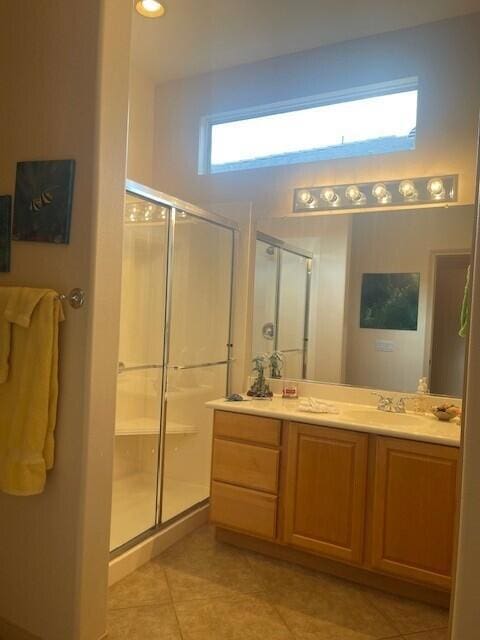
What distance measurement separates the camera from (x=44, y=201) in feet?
5.79

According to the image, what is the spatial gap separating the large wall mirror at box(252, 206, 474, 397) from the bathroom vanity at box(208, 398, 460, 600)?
286 mm

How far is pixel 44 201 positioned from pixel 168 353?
53.2 inches

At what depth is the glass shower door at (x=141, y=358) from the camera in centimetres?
290

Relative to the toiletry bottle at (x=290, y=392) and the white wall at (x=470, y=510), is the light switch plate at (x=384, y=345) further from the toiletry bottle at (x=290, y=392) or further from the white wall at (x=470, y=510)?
the white wall at (x=470, y=510)

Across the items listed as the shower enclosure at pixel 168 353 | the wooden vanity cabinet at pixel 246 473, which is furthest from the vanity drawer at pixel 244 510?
the shower enclosure at pixel 168 353

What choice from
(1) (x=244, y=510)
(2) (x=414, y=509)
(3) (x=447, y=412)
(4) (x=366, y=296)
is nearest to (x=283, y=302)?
(4) (x=366, y=296)

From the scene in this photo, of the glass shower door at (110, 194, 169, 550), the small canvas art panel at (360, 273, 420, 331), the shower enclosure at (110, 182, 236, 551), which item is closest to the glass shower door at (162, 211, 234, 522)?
the shower enclosure at (110, 182, 236, 551)

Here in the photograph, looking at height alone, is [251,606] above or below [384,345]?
below

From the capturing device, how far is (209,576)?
238 centimetres

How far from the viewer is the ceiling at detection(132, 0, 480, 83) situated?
8.27ft

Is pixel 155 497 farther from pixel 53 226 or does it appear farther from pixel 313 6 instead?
pixel 313 6

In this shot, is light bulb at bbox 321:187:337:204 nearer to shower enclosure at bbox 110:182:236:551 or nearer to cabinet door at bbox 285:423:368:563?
shower enclosure at bbox 110:182:236:551

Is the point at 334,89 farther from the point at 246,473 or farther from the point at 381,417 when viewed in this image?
the point at 246,473

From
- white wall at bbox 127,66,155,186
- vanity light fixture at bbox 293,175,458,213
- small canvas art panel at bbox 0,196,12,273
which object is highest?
white wall at bbox 127,66,155,186
